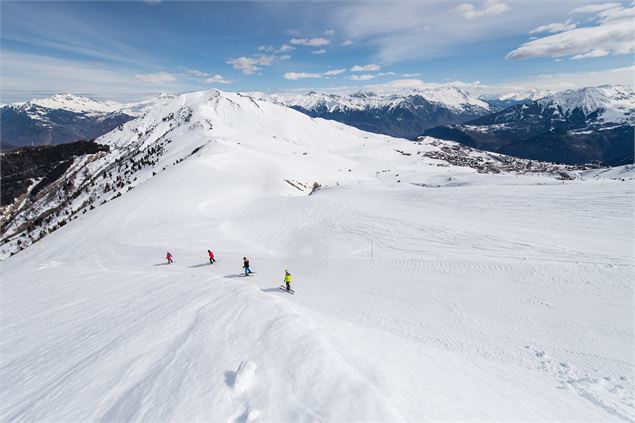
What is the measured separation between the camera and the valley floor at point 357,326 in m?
9.02

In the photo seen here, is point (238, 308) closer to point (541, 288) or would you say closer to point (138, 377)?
point (138, 377)

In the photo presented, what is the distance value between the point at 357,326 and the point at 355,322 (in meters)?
0.60

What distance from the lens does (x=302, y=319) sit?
12633mm

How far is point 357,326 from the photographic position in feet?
48.0

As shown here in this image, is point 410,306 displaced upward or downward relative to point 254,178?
downward

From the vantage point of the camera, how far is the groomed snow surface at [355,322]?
9055mm

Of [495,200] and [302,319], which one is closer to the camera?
[302,319]

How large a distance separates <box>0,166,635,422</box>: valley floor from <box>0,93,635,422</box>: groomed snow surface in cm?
8

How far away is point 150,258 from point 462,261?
2664 cm

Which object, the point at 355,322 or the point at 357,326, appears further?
the point at 355,322

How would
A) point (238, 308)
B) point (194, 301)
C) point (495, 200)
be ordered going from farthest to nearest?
1. point (495, 200)
2. point (194, 301)
3. point (238, 308)

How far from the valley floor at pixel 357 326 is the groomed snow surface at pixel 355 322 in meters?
0.08

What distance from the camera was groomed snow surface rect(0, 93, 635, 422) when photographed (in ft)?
29.7

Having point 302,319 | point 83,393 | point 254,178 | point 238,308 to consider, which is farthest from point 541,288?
point 254,178
